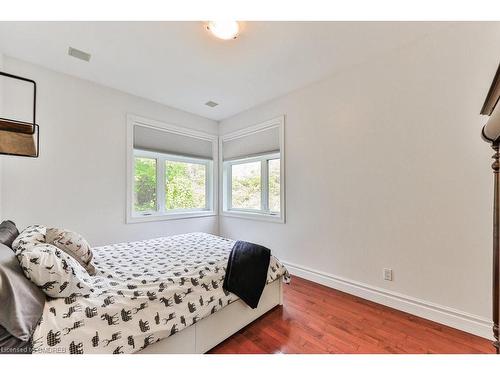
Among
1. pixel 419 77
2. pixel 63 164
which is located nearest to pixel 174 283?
pixel 63 164

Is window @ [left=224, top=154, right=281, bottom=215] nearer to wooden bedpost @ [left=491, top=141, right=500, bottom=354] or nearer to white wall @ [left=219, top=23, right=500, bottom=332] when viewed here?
white wall @ [left=219, top=23, right=500, bottom=332]

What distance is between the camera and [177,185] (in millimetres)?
3721

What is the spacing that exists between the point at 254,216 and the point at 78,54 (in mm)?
2911

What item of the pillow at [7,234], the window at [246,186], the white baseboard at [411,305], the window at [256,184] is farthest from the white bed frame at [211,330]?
the window at [246,186]

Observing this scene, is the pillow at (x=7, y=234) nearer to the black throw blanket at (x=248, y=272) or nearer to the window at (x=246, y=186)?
the black throw blanket at (x=248, y=272)

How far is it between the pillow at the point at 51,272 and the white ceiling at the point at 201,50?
1.83m

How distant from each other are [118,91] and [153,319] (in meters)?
2.96

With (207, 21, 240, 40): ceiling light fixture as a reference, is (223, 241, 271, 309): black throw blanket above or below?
below

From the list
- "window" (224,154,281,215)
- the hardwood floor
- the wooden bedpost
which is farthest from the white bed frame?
"window" (224,154,281,215)

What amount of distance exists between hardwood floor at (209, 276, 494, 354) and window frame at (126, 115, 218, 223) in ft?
7.24

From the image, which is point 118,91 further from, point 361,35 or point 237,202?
point 361,35

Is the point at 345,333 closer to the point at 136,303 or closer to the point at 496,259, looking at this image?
the point at 496,259

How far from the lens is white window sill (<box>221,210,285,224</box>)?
3195 millimetres

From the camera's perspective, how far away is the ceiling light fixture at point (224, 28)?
68.9 inches
